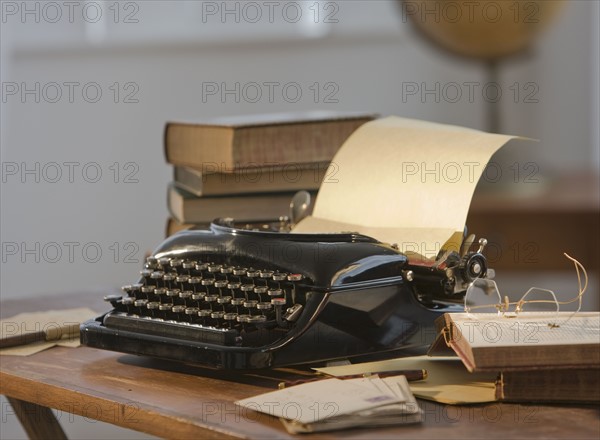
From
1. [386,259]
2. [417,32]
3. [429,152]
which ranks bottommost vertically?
[386,259]

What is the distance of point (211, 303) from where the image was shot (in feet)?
4.63

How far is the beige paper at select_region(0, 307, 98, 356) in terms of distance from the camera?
1.54m

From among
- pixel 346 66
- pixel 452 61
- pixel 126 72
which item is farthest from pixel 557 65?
pixel 126 72

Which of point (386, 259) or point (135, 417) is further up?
point (386, 259)

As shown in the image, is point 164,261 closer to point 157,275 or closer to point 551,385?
point 157,275

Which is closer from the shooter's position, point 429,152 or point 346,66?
point 429,152

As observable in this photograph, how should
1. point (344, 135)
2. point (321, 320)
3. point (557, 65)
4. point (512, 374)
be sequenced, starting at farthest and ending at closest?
point (557, 65) → point (344, 135) → point (321, 320) → point (512, 374)

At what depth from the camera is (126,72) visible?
4.65 metres

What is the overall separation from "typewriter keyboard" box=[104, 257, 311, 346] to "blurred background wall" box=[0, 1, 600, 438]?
10.6 feet

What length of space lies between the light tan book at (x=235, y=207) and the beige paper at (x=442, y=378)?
63cm

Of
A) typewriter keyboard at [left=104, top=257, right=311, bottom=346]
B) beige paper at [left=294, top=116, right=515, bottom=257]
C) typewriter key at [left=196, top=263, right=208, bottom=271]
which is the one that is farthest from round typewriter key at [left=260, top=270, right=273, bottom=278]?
beige paper at [left=294, top=116, right=515, bottom=257]

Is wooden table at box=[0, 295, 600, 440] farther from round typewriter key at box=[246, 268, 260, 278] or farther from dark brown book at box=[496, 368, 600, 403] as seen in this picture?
round typewriter key at box=[246, 268, 260, 278]

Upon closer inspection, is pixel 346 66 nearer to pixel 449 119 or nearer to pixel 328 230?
pixel 449 119

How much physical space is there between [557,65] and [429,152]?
→ 138 inches
